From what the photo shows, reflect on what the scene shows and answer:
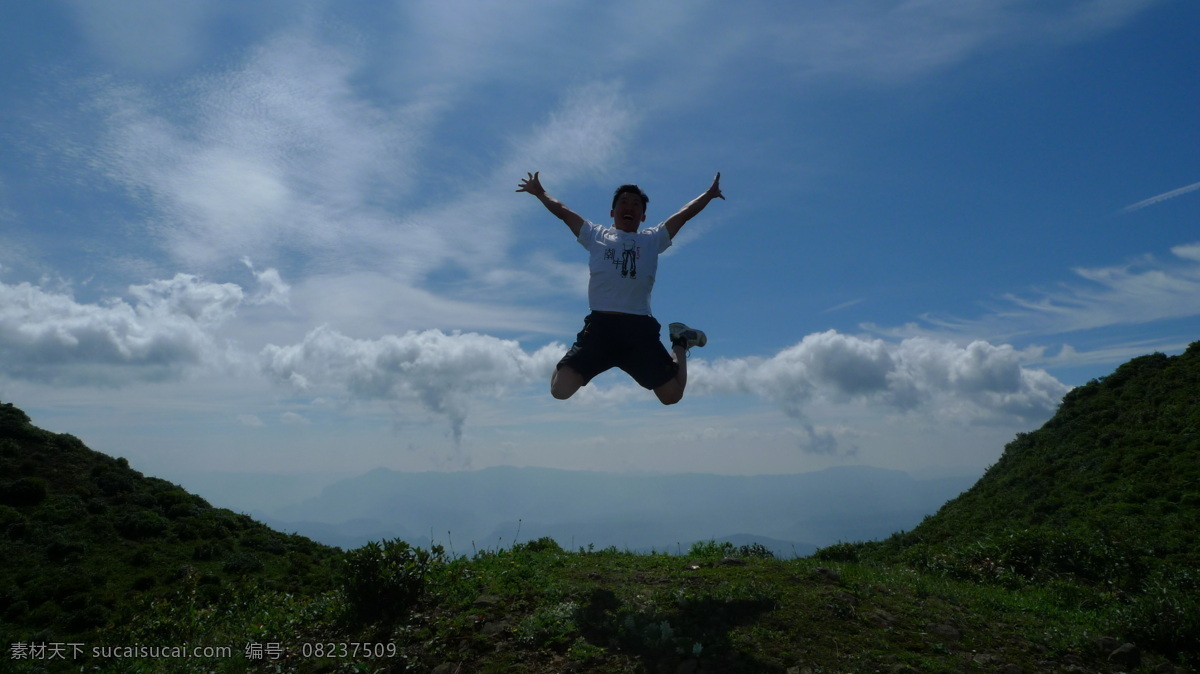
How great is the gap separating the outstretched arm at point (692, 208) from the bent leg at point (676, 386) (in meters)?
1.50

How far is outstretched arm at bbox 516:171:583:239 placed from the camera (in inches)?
291

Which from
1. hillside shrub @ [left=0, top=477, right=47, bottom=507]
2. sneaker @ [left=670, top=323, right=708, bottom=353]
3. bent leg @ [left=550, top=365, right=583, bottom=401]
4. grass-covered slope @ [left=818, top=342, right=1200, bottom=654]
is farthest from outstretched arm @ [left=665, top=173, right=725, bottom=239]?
hillside shrub @ [left=0, top=477, right=47, bottom=507]

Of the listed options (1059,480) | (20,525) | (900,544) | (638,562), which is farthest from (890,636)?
(20,525)

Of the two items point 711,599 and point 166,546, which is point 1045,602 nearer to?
point 711,599

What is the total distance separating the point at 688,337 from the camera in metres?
7.69

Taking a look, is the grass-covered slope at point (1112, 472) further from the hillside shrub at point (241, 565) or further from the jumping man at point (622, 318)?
the hillside shrub at point (241, 565)

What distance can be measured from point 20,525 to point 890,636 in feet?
81.2

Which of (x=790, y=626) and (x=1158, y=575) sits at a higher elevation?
(x=790, y=626)

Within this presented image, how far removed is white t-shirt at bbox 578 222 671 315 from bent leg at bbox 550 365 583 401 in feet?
2.46

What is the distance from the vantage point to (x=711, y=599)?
5.62 m

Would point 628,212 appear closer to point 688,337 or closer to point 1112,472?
point 688,337

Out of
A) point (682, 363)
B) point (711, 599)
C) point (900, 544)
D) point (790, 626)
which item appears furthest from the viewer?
point (900, 544)

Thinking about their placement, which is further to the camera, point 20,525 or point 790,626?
Result: point 20,525

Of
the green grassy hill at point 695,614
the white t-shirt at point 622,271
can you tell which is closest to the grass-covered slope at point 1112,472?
the green grassy hill at point 695,614
